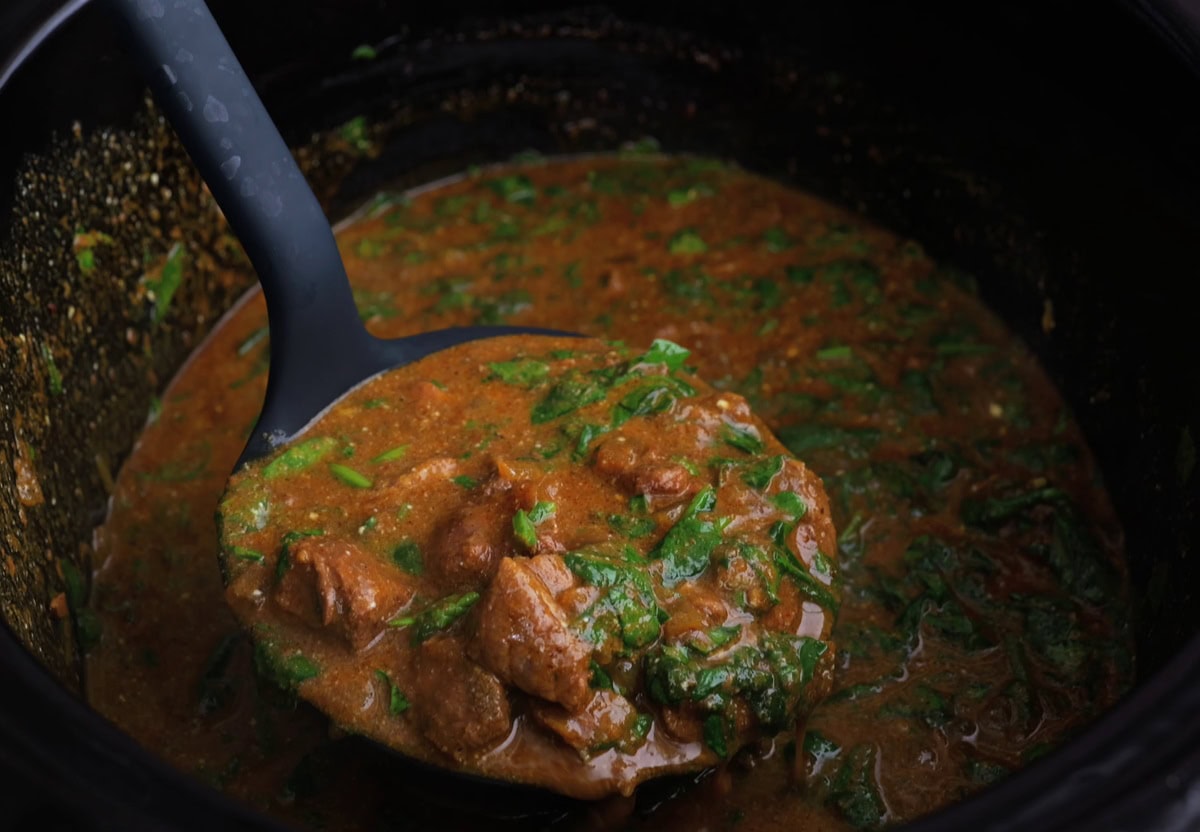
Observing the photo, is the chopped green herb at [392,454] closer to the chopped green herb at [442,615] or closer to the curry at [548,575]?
the curry at [548,575]

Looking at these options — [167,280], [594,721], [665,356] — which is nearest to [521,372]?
[665,356]

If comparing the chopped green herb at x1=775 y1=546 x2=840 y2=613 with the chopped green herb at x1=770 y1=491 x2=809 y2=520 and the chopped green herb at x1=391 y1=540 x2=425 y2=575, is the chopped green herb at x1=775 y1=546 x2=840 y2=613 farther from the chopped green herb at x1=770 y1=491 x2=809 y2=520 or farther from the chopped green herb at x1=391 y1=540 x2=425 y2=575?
the chopped green herb at x1=391 y1=540 x2=425 y2=575

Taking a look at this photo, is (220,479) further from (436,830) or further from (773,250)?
(773,250)

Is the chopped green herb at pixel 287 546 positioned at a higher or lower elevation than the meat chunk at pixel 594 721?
lower

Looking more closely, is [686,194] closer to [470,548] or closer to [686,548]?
[686,548]

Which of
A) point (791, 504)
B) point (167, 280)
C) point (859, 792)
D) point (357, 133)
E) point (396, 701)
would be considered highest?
point (791, 504)

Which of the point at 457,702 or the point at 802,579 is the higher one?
the point at 802,579

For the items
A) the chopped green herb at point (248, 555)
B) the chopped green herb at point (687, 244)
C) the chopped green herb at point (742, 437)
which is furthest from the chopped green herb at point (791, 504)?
the chopped green herb at point (687, 244)
